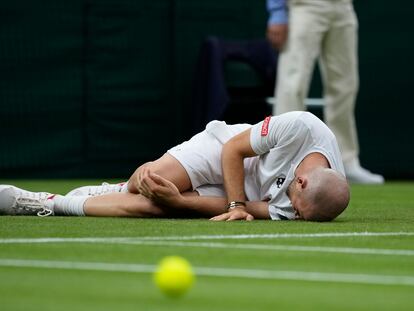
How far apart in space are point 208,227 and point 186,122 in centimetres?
704

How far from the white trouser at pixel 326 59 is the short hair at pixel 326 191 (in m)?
4.44

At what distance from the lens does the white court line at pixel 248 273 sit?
3967 mm

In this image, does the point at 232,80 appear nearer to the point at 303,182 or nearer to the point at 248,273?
the point at 303,182

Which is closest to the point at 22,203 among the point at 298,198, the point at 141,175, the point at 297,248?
the point at 141,175

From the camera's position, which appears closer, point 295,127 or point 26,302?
point 26,302

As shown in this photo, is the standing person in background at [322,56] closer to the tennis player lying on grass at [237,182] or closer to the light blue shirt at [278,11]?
the light blue shirt at [278,11]

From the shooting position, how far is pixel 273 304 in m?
3.43

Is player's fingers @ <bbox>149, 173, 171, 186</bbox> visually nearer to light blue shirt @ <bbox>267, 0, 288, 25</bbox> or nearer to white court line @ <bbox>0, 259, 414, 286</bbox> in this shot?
white court line @ <bbox>0, 259, 414, 286</bbox>

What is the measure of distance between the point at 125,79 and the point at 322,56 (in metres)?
2.10

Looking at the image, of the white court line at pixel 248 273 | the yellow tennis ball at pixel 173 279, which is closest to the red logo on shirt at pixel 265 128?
the white court line at pixel 248 273

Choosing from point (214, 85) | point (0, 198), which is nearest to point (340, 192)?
Result: point (0, 198)

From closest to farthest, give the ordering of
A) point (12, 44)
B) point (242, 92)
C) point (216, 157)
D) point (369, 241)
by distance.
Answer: point (369, 241), point (216, 157), point (12, 44), point (242, 92)

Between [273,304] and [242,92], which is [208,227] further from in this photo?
[242,92]

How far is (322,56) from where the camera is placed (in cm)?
1133
